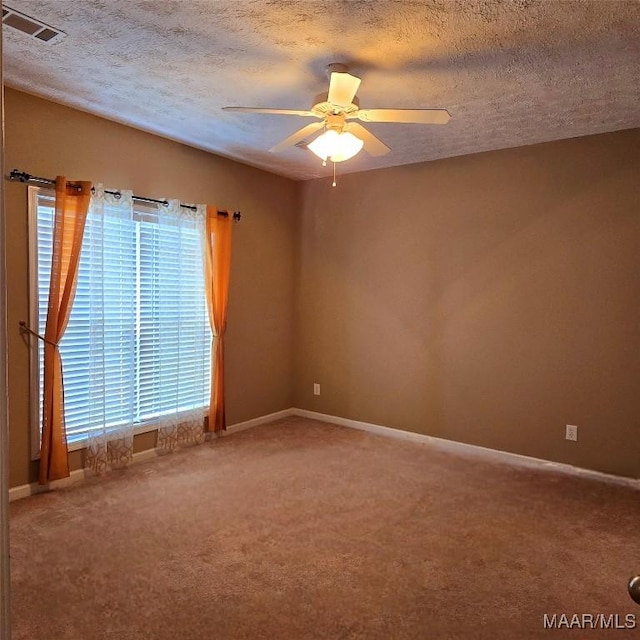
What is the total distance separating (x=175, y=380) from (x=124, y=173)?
1712 millimetres

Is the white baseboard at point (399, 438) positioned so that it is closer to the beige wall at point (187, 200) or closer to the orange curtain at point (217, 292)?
the beige wall at point (187, 200)

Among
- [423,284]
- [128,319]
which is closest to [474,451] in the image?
[423,284]

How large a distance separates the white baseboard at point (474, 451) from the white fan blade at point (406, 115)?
2.82 metres

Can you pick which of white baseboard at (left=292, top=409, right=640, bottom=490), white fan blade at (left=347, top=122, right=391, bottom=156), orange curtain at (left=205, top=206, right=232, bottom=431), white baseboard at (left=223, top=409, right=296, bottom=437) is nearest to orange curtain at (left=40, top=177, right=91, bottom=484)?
orange curtain at (left=205, top=206, right=232, bottom=431)

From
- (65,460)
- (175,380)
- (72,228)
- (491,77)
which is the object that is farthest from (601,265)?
(65,460)

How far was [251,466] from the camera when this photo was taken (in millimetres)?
3902

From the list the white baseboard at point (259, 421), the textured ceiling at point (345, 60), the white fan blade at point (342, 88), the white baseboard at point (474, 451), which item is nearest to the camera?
the textured ceiling at point (345, 60)

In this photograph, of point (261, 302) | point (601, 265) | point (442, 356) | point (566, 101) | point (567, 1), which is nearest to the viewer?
point (567, 1)

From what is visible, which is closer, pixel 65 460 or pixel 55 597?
pixel 55 597

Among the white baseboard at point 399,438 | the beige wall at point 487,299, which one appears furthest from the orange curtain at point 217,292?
the beige wall at point 487,299

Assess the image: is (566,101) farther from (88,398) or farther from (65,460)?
(65,460)

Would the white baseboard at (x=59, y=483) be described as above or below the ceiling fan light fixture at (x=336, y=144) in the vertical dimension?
below

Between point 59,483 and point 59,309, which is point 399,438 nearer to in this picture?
point 59,483

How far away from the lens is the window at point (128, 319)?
3.37 m
